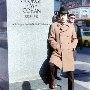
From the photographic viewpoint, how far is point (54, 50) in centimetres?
591

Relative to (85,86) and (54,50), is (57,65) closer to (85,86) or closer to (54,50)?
(54,50)

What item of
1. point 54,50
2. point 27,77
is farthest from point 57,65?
point 27,77

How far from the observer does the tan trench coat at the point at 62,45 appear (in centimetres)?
586

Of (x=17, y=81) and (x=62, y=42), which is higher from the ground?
(x=62, y=42)

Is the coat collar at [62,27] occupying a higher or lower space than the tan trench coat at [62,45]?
higher

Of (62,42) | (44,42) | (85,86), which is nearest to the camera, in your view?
(62,42)

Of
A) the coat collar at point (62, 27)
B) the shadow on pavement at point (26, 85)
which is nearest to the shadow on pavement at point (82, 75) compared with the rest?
the shadow on pavement at point (26, 85)

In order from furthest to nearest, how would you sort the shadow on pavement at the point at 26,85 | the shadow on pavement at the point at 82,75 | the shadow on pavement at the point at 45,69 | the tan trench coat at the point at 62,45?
the shadow on pavement at the point at 82,75 < the shadow on pavement at the point at 45,69 < the shadow on pavement at the point at 26,85 < the tan trench coat at the point at 62,45

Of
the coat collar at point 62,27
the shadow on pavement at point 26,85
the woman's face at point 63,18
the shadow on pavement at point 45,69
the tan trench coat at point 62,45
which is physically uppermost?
the woman's face at point 63,18

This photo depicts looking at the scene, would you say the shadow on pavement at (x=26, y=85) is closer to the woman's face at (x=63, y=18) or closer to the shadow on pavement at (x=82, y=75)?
the woman's face at (x=63, y=18)

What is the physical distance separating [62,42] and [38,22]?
0.72 metres

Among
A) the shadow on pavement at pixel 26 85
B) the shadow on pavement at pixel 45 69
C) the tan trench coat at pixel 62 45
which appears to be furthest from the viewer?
the shadow on pavement at pixel 45 69

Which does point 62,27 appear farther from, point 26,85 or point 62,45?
point 26,85

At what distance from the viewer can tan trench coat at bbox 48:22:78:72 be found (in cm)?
586
